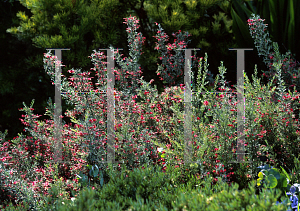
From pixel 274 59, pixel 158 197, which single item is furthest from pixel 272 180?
pixel 274 59

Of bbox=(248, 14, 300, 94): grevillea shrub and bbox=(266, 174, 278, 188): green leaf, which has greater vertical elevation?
bbox=(248, 14, 300, 94): grevillea shrub

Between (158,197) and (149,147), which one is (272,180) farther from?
(149,147)

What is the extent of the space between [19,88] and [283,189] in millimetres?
4748

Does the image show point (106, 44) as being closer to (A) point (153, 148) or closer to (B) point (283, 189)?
(A) point (153, 148)

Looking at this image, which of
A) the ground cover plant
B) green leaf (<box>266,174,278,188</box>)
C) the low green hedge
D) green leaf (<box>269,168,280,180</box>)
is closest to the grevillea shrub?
the ground cover plant

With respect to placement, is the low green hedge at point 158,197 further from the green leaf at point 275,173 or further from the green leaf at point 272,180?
the green leaf at point 275,173

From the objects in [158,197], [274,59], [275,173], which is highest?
[274,59]

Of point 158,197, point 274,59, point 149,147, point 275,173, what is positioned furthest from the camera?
point 274,59

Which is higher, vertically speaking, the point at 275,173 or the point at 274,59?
the point at 274,59

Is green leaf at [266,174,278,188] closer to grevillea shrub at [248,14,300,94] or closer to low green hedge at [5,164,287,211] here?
low green hedge at [5,164,287,211]

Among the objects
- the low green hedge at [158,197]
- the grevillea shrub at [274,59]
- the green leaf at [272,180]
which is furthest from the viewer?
the grevillea shrub at [274,59]

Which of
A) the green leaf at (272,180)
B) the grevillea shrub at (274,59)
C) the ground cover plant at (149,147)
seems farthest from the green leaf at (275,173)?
the grevillea shrub at (274,59)

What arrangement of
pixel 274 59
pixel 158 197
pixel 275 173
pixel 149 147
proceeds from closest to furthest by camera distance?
pixel 158 197, pixel 275 173, pixel 149 147, pixel 274 59

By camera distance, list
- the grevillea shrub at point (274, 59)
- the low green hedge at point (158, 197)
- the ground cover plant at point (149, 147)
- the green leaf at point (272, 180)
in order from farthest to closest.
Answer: the grevillea shrub at point (274, 59) < the ground cover plant at point (149, 147) < the green leaf at point (272, 180) < the low green hedge at point (158, 197)
